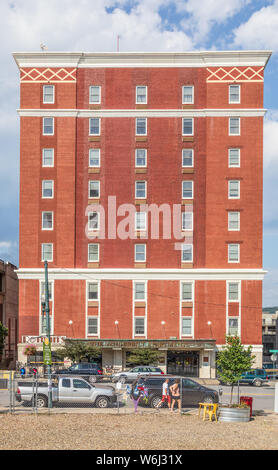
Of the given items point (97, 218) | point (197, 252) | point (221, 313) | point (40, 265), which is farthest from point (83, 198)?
point (221, 313)

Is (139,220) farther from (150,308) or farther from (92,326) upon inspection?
(92,326)

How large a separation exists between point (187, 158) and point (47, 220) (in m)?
16.6

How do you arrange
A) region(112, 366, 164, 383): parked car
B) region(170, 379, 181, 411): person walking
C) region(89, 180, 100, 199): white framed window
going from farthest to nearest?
region(89, 180, 100, 199): white framed window < region(112, 366, 164, 383): parked car < region(170, 379, 181, 411): person walking

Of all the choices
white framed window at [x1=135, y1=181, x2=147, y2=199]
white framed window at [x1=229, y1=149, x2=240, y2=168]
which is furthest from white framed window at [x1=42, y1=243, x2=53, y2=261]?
white framed window at [x1=229, y1=149, x2=240, y2=168]

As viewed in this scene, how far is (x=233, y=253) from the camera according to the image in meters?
67.7

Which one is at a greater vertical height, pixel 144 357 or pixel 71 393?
pixel 71 393

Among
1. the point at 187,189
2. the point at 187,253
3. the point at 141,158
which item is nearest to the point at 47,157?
the point at 141,158

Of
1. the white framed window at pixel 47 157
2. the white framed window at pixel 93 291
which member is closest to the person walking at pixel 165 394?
the white framed window at pixel 93 291

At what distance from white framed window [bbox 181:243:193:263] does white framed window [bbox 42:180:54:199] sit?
50.4 feet

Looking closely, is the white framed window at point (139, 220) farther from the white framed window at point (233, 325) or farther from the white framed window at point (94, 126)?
the white framed window at point (233, 325)

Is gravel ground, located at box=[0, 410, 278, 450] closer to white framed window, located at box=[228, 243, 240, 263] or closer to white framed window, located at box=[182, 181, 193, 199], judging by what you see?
white framed window, located at box=[228, 243, 240, 263]

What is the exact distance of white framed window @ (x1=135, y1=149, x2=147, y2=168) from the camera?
69.1 meters

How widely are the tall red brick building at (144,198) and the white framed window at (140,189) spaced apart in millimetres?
109

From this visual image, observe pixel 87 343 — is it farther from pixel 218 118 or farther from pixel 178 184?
pixel 218 118
